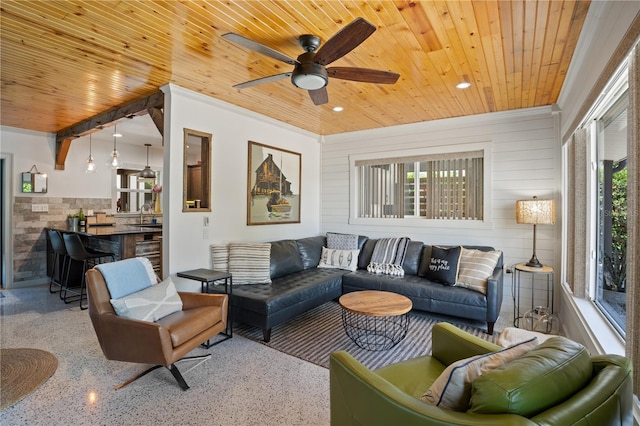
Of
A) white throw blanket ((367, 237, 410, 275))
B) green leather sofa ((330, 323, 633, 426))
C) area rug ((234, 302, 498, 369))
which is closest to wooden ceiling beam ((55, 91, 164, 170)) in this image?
area rug ((234, 302, 498, 369))

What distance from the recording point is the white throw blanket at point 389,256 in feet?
14.5

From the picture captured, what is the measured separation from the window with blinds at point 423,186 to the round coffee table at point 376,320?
6.31 ft

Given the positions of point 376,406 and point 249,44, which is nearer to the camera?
point 376,406

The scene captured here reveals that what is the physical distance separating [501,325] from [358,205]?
2748 mm

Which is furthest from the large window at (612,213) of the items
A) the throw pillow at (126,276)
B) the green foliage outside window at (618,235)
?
the throw pillow at (126,276)

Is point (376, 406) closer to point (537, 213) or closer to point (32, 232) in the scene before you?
point (537, 213)

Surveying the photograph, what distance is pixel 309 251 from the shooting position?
15.8ft

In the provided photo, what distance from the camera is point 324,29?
7.66 ft

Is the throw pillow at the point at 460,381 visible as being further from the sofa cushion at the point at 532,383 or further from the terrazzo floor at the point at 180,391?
the terrazzo floor at the point at 180,391

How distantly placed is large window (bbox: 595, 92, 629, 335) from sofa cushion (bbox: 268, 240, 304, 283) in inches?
127

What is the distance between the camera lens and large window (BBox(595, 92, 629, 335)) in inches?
85.8

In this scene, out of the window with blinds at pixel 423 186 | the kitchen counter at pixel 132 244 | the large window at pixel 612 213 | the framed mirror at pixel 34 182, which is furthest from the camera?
the framed mirror at pixel 34 182

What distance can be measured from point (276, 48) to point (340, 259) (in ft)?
9.89

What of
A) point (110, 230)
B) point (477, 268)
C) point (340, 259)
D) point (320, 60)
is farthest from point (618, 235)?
point (110, 230)
